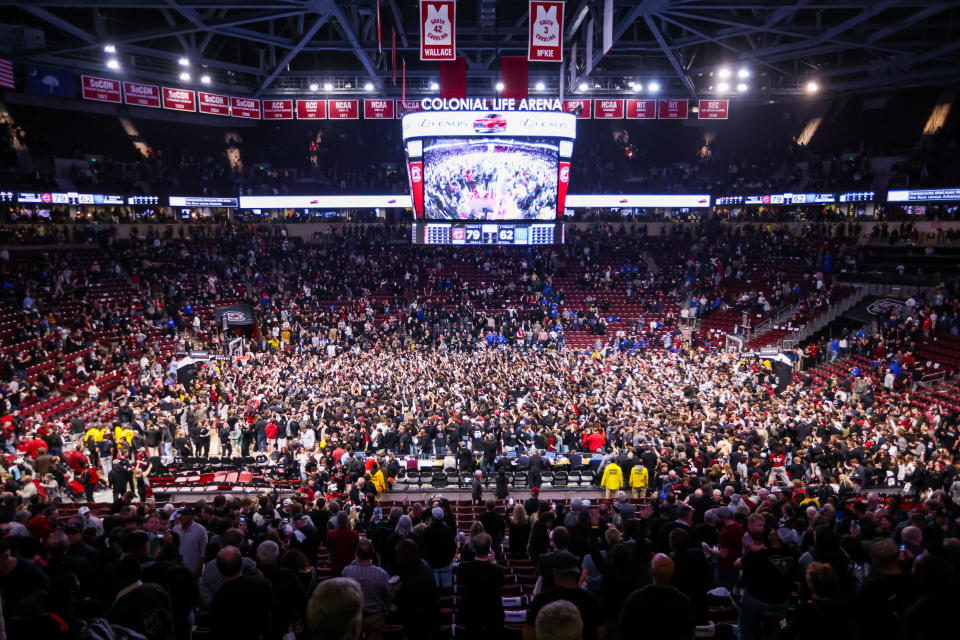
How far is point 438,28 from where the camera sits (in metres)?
19.7

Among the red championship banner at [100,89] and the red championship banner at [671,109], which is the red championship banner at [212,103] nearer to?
the red championship banner at [100,89]

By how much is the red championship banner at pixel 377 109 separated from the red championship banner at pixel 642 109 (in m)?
13.3

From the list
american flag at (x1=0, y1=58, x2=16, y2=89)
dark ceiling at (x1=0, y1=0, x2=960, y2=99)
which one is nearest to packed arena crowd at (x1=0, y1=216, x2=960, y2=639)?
american flag at (x1=0, y1=58, x2=16, y2=89)

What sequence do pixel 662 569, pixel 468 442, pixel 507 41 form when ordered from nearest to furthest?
pixel 662 569 → pixel 468 442 → pixel 507 41

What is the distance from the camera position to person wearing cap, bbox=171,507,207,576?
7.05 meters

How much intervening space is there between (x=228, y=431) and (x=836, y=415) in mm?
17602

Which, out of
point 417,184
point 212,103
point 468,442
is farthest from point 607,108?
point 468,442

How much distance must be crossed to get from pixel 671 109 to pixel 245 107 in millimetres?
23608

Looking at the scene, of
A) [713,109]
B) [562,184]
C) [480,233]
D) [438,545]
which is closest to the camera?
[438,545]

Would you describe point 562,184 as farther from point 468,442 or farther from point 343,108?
point 343,108

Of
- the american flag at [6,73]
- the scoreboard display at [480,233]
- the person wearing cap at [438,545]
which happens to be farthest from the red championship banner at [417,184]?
the person wearing cap at [438,545]

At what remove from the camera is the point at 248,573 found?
4.96 metres

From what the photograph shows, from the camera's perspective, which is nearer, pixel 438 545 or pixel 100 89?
pixel 438 545

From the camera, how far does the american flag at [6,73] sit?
26812mm
